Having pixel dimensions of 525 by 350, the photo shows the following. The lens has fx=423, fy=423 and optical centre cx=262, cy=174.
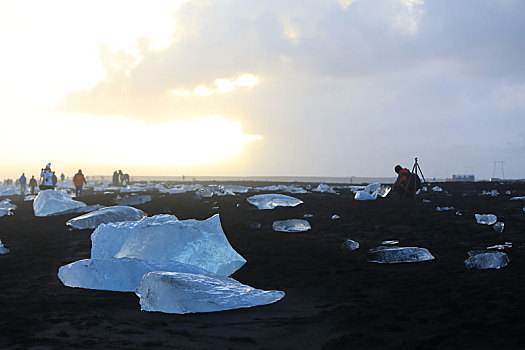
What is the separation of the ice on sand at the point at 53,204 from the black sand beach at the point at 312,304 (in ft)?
16.6

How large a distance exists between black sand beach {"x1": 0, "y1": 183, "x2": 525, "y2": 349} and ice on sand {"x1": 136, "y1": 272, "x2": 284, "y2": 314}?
0.09 metres

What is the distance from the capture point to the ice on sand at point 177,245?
18.4 ft

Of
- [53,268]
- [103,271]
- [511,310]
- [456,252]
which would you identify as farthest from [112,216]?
[511,310]

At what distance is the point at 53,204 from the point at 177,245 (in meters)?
9.11

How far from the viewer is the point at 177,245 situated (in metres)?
5.66

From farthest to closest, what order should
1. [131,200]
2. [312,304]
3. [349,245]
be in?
[131,200] < [349,245] < [312,304]

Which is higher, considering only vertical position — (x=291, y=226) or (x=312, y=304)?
(x=291, y=226)

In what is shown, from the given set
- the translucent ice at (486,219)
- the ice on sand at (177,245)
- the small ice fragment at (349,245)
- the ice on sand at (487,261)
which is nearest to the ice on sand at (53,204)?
the ice on sand at (177,245)

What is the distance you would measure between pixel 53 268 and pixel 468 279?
18.3 feet

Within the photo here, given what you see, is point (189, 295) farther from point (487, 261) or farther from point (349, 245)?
point (487, 261)

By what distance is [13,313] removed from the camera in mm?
4039

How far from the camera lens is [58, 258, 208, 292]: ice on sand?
4898 millimetres

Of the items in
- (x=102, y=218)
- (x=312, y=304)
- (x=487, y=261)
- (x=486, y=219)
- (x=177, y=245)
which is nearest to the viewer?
(x=312, y=304)

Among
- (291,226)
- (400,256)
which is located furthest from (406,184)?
(400,256)
